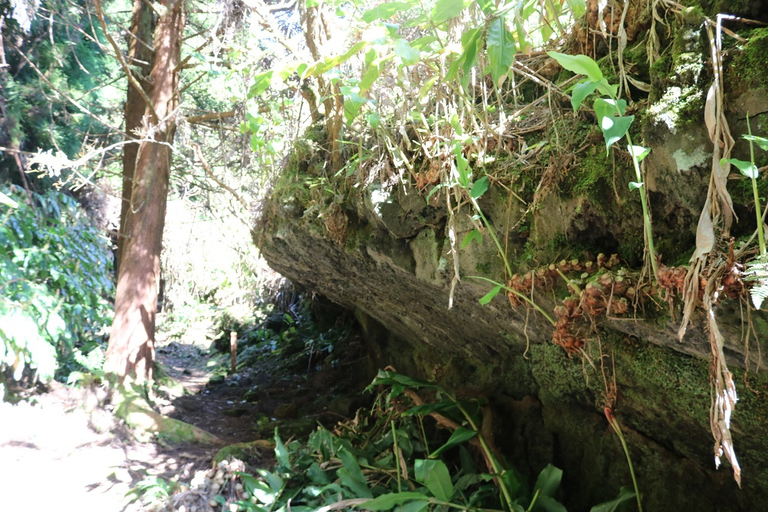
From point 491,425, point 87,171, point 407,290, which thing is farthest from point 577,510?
point 87,171

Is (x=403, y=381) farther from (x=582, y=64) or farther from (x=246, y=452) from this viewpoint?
(x=582, y=64)

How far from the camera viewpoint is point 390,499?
7.43 feet

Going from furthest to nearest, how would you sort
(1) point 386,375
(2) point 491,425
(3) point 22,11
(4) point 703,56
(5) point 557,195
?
(3) point 22,11 → (1) point 386,375 → (2) point 491,425 → (5) point 557,195 → (4) point 703,56

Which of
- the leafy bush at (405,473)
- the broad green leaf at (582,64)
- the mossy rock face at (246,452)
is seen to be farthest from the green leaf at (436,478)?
the broad green leaf at (582,64)

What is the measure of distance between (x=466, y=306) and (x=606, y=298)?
103 cm

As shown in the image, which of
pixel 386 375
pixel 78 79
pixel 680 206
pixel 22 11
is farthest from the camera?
pixel 78 79

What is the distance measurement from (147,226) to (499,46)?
4752 millimetres

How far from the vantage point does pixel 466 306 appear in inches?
101

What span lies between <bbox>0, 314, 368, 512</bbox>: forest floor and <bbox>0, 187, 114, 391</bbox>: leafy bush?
384mm

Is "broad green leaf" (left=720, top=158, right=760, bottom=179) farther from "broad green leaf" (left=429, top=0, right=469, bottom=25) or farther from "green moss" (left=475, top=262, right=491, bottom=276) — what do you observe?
"green moss" (left=475, top=262, right=491, bottom=276)

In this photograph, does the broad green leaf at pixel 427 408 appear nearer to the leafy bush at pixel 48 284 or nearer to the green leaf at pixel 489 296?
the green leaf at pixel 489 296

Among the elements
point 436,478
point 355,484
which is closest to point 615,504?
point 436,478

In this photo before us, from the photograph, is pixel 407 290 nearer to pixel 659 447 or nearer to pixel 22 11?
pixel 659 447

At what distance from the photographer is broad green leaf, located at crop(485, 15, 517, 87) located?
1.26 metres
